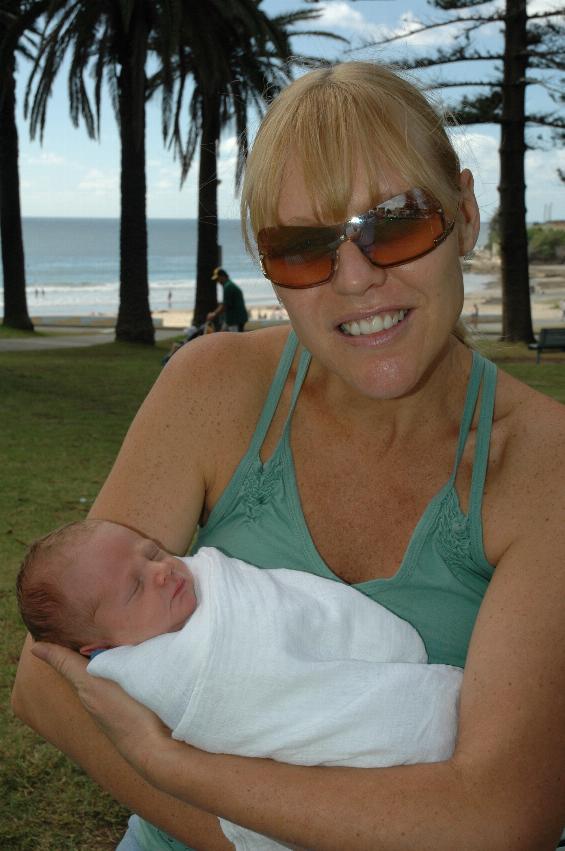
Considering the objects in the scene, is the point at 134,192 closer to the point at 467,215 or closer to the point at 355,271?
the point at 467,215

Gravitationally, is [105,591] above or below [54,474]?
above

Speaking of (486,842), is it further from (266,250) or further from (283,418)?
(266,250)

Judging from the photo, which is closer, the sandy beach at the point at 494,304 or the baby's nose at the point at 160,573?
the baby's nose at the point at 160,573

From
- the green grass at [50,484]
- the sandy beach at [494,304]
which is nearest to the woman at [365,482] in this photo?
the green grass at [50,484]

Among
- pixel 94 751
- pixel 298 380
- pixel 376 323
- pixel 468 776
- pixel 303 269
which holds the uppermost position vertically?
pixel 303 269

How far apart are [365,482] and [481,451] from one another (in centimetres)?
27

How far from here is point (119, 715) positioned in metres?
1.73

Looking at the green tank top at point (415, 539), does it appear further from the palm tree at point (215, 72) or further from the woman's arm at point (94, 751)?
the palm tree at point (215, 72)

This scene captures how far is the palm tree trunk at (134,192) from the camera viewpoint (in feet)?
58.9

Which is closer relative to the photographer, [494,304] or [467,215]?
[467,215]

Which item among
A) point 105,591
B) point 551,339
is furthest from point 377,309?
point 551,339

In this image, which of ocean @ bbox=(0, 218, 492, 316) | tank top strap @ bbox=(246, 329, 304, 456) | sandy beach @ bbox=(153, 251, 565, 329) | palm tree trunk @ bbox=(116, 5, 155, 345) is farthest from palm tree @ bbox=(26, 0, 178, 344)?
tank top strap @ bbox=(246, 329, 304, 456)

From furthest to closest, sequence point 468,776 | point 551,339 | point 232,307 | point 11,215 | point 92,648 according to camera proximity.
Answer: point 11,215, point 551,339, point 232,307, point 92,648, point 468,776

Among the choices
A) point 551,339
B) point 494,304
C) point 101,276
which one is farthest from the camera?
point 101,276
